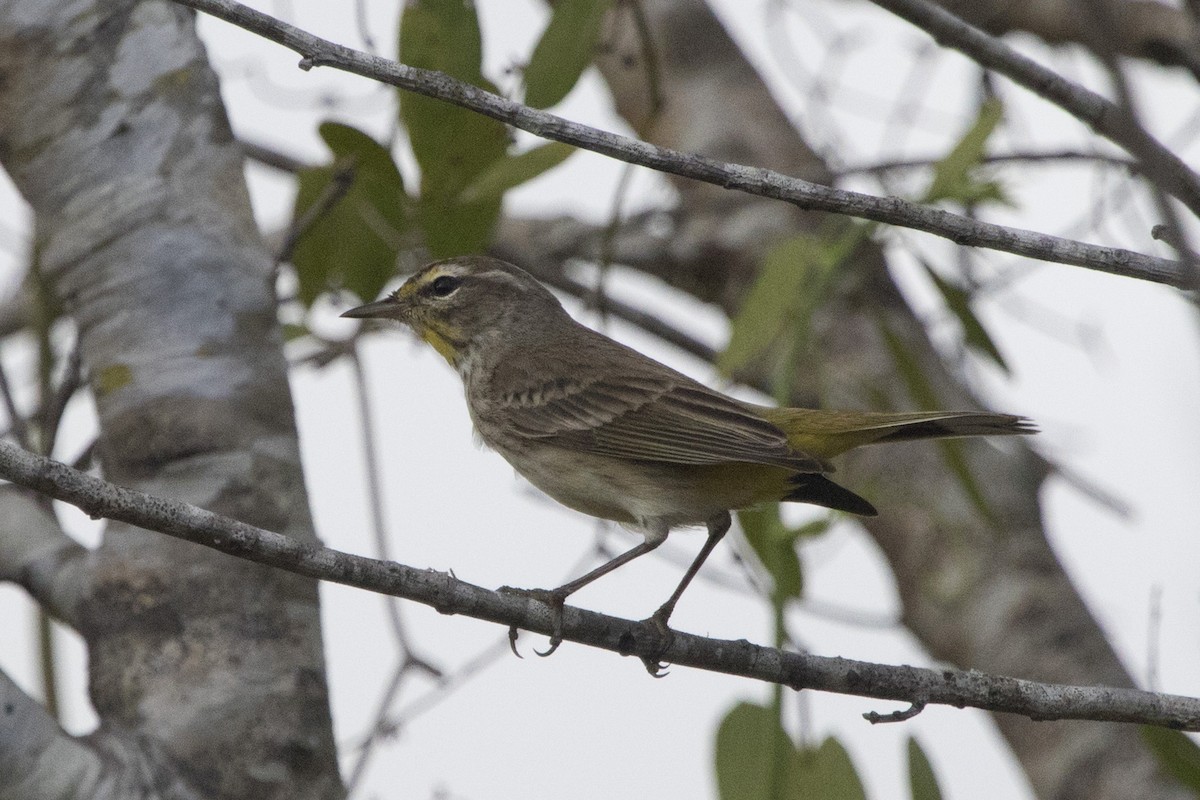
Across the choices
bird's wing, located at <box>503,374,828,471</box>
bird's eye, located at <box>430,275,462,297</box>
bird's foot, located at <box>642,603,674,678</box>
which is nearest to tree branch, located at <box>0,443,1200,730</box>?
bird's foot, located at <box>642,603,674,678</box>

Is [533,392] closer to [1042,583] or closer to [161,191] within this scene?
[161,191]

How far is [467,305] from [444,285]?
0.51ft

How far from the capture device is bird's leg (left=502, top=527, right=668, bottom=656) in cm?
384

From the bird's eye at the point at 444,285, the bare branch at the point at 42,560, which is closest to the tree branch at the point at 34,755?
the bare branch at the point at 42,560

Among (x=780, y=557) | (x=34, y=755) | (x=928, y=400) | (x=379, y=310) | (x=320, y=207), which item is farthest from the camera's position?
(x=379, y=310)

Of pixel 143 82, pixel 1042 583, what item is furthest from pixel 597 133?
pixel 1042 583

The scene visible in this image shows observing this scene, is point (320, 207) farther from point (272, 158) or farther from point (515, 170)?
point (272, 158)

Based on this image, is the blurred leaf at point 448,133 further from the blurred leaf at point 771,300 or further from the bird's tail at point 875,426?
the bird's tail at point 875,426

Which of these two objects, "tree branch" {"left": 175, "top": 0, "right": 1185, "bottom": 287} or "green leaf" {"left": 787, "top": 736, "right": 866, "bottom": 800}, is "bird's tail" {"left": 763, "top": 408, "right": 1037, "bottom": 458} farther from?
"tree branch" {"left": 175, "top": 0, "right": 1185, "bottom": 287}

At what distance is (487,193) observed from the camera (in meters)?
5.53

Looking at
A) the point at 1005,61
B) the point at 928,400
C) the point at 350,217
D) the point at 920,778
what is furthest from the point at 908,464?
the point at 1005,61

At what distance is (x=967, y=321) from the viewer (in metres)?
5.37

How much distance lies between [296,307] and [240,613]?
7.41 ft

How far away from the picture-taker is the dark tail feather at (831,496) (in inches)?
202
